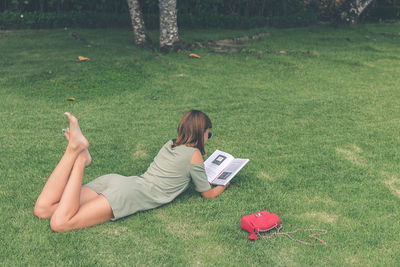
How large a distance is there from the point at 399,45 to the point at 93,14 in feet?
32.7

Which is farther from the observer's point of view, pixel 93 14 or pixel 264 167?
pixel 93 14

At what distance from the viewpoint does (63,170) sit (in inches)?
165

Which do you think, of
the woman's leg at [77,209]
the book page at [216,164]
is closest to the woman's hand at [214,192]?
the book page at [216,164]

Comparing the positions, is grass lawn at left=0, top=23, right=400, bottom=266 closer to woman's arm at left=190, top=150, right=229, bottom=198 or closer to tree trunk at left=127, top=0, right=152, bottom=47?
woman's arm at left=190, top=150, right=229, bottom=198

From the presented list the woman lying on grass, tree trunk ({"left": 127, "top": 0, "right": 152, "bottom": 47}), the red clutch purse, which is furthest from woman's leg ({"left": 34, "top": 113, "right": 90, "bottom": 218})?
tree trunk ({"left": 127, "top": 0, "right": 152, "bottom": 47})

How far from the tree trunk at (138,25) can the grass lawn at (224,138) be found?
447mm

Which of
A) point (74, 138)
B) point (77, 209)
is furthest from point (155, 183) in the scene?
point (74, 138)

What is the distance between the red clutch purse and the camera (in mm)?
4066

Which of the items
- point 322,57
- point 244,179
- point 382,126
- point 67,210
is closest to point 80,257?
point 67,210

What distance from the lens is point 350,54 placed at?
11664mm

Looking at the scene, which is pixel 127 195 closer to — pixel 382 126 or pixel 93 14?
pixel 382 126

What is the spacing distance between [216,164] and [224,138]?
4.74ft

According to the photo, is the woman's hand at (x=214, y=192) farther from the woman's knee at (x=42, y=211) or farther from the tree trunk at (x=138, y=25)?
the tree trunk at (x=138, y=25)

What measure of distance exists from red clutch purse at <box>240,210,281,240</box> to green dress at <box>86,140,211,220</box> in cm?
71
